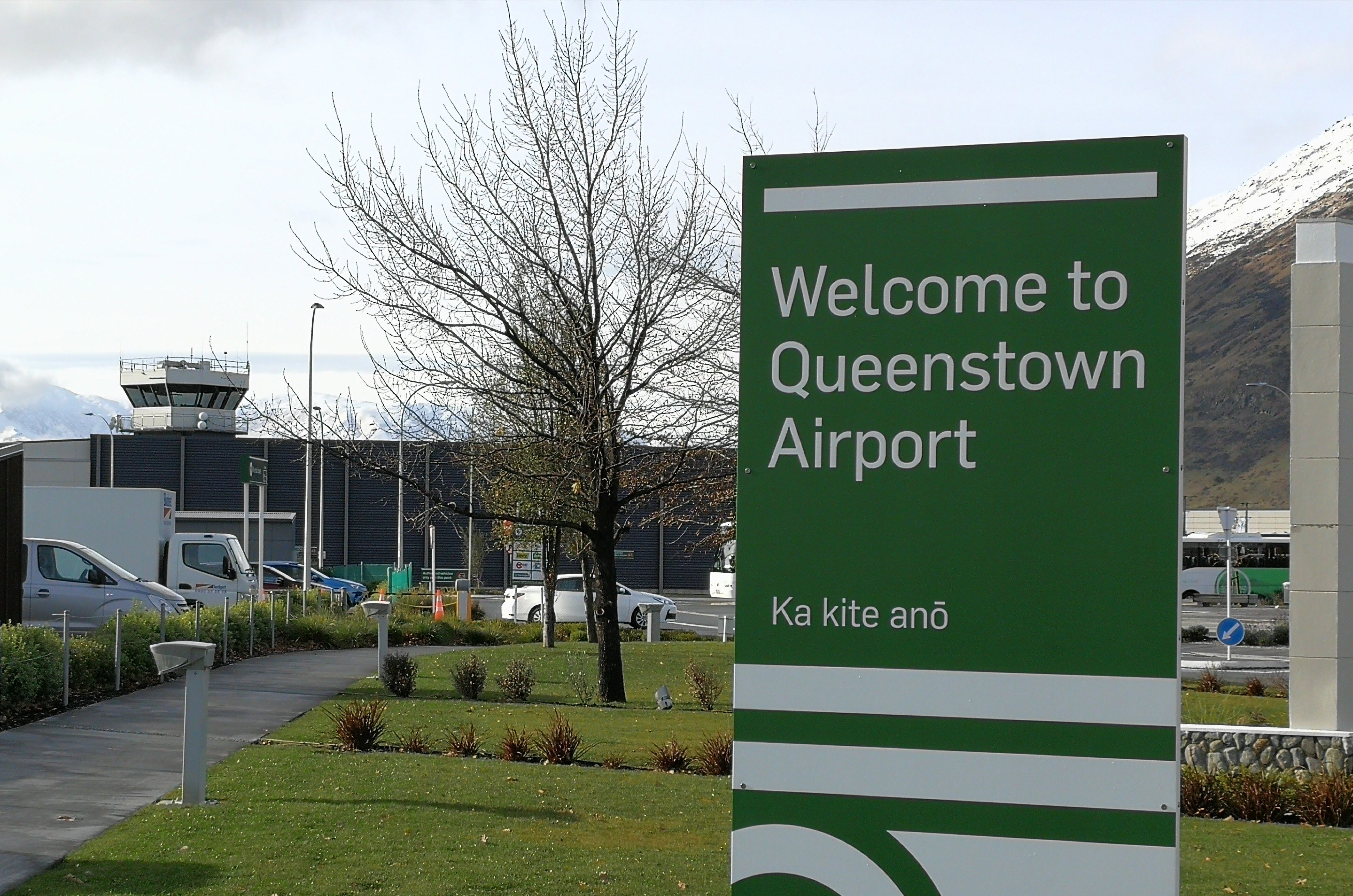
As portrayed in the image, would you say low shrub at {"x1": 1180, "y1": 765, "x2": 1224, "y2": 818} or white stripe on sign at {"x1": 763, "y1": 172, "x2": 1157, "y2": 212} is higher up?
white stripe on sign at {"x1": 763, "y1": 172, "x2": 1157, "y2": 212}

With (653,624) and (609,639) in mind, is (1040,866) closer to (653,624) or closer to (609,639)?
(609,639)

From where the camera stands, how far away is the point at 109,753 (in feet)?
39.3

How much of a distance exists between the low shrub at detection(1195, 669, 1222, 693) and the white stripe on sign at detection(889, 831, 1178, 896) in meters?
19.9

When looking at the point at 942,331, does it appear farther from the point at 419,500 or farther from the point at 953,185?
the point at 419,500

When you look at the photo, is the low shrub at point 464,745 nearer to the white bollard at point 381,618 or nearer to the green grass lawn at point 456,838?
the green grass lawn at point 456,838

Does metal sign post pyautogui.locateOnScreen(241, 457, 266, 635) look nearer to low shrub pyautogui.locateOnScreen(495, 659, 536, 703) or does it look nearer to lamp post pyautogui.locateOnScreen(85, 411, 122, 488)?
low shrub pyautogui.locateOnScreen(495, 659, 536, 703)

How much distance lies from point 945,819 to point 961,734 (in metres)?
0.16

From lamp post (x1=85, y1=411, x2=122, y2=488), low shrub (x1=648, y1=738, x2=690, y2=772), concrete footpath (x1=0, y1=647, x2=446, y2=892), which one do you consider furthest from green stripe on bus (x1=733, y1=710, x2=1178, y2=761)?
lamp post (x1=85, y1=411, x2=122, y2=488)

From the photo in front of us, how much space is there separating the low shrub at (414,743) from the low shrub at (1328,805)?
7.46 metres

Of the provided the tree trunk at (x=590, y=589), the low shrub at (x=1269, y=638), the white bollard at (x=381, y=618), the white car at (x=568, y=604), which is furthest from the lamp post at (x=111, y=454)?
the low shrub at (x=1269, y=638)

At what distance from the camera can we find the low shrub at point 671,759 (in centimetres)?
1219

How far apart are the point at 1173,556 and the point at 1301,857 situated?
8.13m

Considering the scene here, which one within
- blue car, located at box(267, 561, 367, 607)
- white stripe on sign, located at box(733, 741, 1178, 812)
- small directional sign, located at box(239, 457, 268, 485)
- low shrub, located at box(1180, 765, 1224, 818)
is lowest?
blue car, located at box(267, 561, 367, 607)

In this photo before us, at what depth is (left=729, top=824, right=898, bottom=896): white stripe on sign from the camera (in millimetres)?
2619
